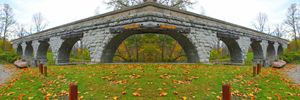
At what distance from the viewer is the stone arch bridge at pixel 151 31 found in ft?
31.4

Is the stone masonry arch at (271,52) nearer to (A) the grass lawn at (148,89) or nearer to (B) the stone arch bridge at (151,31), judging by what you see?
(B) the stone arch bridge at (151,31)

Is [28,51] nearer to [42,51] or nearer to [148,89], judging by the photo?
[42,51]

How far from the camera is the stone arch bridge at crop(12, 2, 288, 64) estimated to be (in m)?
9.57

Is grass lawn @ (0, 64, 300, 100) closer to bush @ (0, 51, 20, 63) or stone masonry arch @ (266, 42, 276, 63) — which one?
bush @ (0, 51, 20, 63)

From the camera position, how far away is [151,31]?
10.7m

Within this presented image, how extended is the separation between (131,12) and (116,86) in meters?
5.00

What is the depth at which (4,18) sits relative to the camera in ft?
105

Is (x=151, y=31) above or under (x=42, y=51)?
above

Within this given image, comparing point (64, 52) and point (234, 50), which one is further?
point (64, 52)

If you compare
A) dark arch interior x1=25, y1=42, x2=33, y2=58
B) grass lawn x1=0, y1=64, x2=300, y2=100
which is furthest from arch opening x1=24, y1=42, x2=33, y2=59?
grass lawn x1=0, y1=64, x2=300, y2=100

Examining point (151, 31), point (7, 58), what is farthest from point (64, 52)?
point (151, 31)

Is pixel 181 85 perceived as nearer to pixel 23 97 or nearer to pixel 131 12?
pixel 23 97

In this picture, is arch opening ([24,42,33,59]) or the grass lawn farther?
arch opening ([24,42,33,59])

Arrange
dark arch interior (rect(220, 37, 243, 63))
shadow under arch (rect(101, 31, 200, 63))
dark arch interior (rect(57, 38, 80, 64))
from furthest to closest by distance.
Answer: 1. dark arch interior (rect(57, 38, 80, 64))
2. dark arch interior (rect(220, 37, 243, 63))
3. shadow under arch (rect(101, 31, 200, 63))
